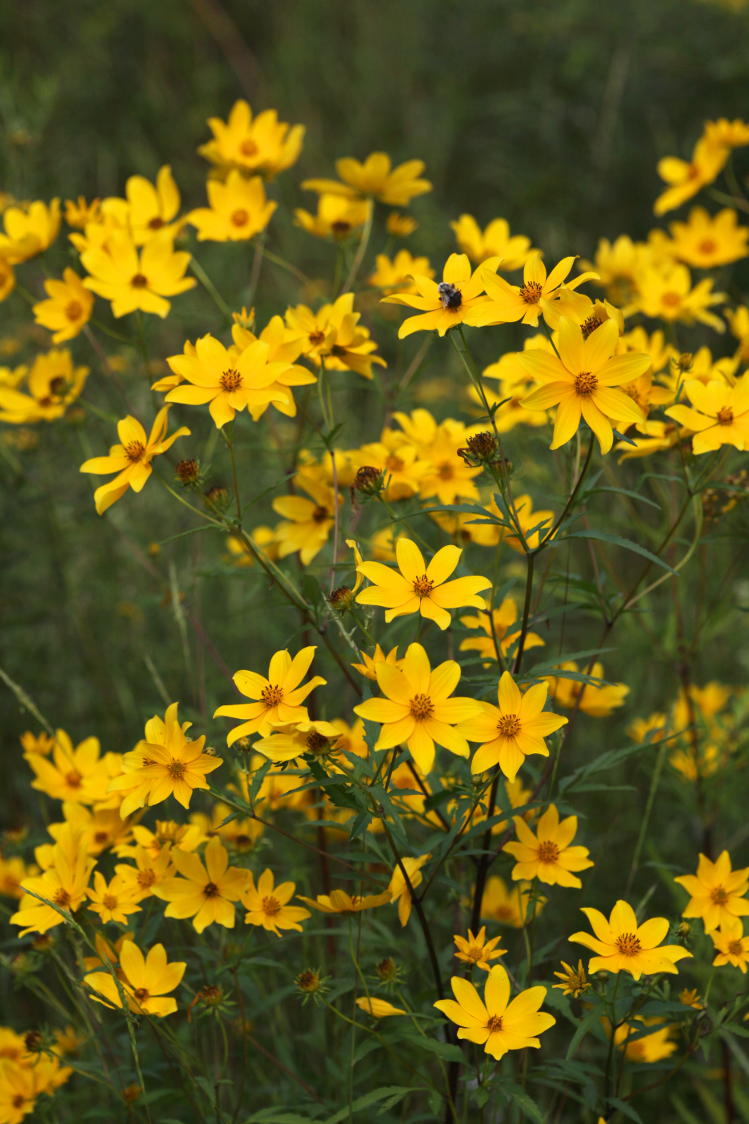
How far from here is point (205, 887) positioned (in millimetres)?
1317

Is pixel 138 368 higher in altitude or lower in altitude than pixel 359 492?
higher

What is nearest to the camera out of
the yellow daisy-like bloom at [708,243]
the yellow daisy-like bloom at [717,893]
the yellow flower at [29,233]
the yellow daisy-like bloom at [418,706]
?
the yellow daisy-like bloom at [418,706]

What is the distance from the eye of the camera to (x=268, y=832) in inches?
80.3

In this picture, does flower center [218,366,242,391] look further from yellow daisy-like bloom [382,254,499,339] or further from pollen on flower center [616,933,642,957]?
pollen on flower center [616,933,642,957]

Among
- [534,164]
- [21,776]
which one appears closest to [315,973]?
[21,776]

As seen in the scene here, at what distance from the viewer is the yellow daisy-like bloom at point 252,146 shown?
6.43 ft

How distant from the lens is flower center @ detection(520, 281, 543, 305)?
118cm

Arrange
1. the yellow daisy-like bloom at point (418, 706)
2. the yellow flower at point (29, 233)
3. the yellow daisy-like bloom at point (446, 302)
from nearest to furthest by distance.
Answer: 1. the yellow daisy-like bloom at point (418, 706)
2. the yellow daisy-like bloom at point (446, 302)
3. the yellow flower at point (29, 233)

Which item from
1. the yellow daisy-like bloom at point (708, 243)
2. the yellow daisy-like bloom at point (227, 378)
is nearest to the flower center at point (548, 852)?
the yellow daisy-like bloom at point (227, 378)

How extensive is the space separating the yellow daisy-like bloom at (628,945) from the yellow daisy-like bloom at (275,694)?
1.23ft

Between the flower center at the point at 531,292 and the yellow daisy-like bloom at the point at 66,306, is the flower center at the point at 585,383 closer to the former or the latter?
the flower center at the point at 531,292

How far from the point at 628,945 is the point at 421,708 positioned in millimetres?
363

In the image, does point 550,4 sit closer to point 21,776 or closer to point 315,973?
point 21,776

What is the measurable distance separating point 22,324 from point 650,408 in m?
2.53
